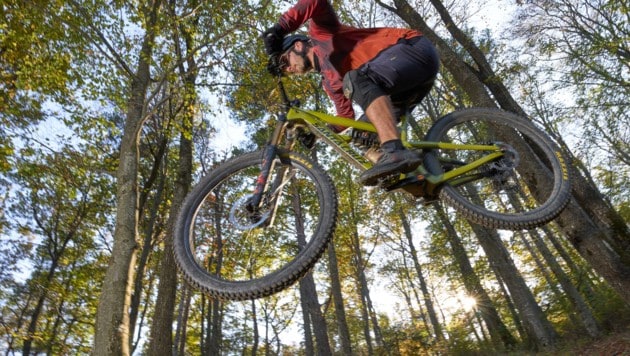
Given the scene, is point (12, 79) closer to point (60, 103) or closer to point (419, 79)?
point (60, 103)

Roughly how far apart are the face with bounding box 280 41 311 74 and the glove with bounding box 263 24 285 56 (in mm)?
103

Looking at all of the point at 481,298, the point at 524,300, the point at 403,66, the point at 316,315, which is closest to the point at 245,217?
the point at 403,66

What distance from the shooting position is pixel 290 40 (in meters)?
2.92

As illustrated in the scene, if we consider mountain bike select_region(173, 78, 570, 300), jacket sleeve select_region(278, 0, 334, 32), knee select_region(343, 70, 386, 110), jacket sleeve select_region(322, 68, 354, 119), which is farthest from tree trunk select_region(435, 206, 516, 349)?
jacket sleeve select_region(278, 0, 334, 32)

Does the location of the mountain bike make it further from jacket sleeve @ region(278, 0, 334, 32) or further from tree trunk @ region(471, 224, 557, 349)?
tree trunk @ region(471, 224, 557, 349)

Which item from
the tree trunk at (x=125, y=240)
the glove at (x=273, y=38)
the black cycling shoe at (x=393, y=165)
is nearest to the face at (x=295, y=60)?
the glove at (x=273, y=38)

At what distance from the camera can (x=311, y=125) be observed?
2.90 metres

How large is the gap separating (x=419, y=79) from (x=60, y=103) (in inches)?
365

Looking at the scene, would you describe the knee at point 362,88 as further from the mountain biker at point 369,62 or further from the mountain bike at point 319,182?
the mountain bike at point 319,182

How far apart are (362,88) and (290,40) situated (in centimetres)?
73

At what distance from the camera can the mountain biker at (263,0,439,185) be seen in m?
2.60

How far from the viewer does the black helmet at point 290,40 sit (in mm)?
2873

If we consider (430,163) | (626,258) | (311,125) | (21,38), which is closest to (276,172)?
(311,125)

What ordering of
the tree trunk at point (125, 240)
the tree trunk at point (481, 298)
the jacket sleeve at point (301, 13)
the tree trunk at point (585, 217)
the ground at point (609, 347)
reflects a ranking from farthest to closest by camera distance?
the tree trunk at point (481, 298) → the ground at point (609, 347) → the tree trunk at point (125, 240) → the tree trunk at point (585, 217) → the jacket sleeve at point (301, 13)
